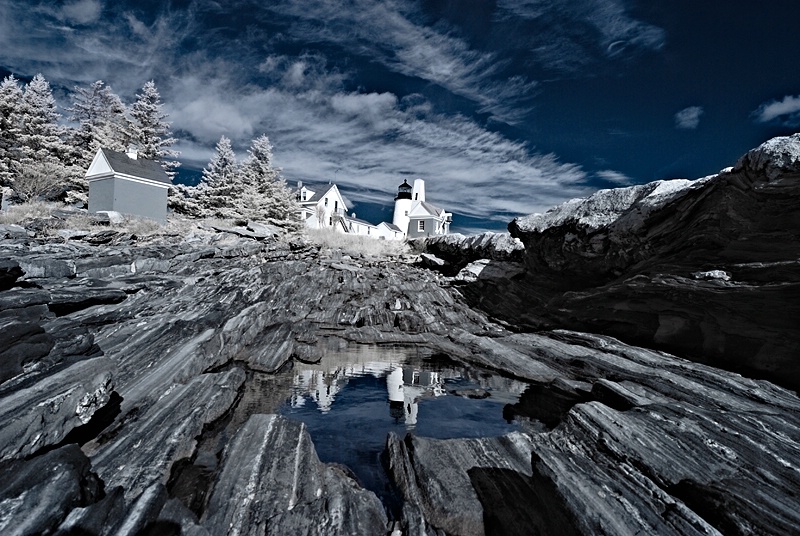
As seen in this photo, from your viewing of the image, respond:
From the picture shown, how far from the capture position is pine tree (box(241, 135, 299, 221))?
37031 millimetres

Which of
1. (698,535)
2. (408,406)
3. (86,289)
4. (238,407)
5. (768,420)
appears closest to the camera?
(698,535)

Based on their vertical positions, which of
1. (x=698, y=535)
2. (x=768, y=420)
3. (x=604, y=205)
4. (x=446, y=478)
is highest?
(x=604, y=205)

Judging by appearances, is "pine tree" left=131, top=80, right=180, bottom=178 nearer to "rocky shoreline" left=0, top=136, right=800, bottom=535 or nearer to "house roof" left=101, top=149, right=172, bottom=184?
"house roof" left=101, top=149, right=172, bottom=184

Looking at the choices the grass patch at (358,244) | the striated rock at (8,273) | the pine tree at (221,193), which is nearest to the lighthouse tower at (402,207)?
the grass patch at (358,244)

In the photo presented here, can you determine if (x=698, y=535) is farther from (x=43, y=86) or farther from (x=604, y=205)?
(x=43, y=86)

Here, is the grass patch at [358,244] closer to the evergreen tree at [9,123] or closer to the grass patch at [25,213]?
the grass patch at [25,213]

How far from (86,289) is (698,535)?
14.0m

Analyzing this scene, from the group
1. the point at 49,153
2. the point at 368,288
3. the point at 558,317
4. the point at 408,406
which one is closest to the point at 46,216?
the point at 49,153

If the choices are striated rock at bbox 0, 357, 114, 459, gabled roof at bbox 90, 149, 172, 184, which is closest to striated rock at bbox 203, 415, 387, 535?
striated rock at bbox 0, 357, 114, 459

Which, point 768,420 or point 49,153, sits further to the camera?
point 49,153

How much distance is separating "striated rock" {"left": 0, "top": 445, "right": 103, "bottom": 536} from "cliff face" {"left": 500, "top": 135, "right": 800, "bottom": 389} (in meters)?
10.6

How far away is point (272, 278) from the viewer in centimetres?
1777

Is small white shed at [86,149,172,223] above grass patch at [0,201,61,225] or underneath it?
above

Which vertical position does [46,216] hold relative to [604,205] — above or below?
below
